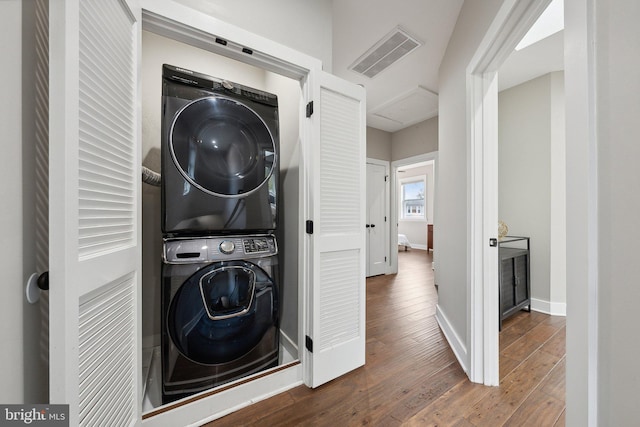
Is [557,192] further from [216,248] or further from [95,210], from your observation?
[95,210]

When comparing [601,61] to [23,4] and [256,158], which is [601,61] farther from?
[23,4]

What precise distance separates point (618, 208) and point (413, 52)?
7.93 feet

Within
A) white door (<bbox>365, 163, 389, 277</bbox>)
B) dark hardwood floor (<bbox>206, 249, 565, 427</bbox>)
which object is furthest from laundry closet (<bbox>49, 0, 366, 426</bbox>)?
white door (<bbox>365, 163, 389, 277</bbox>)

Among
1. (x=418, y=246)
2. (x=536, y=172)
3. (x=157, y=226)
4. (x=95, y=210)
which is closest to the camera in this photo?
(x=95, y=210)

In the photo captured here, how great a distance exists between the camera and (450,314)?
2082mm

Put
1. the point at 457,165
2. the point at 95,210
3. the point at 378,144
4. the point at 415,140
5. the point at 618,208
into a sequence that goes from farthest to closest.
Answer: the point at 378,144 < the point at 415,140 < the point at 457,165 < the point at 95,210 < the point at 618,208

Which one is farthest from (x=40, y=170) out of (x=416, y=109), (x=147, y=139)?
(x=416, y=109)

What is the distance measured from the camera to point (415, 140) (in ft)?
13.8

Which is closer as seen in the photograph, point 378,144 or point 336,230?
point 336,230

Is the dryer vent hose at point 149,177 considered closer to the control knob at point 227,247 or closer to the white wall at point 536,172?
the control knob at point 227,247

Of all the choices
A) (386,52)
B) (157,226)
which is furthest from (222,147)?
(386,52)

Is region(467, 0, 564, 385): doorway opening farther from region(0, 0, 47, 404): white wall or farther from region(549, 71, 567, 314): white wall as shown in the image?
region(0, 0, 47, 404): white wall

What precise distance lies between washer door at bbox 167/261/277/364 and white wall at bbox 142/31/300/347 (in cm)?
34

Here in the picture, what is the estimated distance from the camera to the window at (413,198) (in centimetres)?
771
